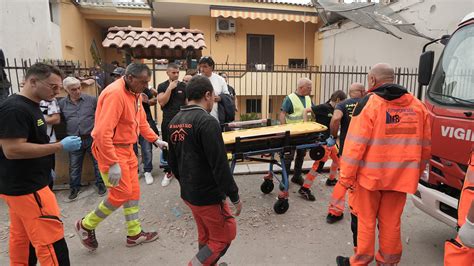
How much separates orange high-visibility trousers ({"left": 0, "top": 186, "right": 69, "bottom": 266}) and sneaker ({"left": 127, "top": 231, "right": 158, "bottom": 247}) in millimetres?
1077

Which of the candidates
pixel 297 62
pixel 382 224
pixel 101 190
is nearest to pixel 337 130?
pixel 382 224

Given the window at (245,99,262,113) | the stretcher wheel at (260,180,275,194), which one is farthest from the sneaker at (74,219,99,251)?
the window at (245,99,262,113)

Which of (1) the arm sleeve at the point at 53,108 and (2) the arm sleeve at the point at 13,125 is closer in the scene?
(2) the arm sleeve at the point at 13,125

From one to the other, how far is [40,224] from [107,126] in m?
1.05

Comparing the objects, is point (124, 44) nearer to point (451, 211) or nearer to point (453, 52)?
point (453, 52)

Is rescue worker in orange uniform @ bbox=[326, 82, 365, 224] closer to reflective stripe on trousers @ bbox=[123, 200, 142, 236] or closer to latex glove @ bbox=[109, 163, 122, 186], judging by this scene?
reflective stripe on trousers @ bbox=[123, 200, 142, 236]

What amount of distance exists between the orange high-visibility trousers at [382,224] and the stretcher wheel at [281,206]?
5.20ft

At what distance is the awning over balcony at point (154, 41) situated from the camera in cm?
586

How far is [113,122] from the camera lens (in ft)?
9.87

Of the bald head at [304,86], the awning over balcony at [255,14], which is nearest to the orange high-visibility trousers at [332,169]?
the bald head at [304,86]

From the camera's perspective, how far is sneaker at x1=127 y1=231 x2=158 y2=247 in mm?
3404

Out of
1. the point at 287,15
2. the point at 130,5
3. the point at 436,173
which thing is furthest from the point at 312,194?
the point at 130,5

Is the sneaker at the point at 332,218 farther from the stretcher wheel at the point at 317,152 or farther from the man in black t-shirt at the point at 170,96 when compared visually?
the man in black t-shirt at the point at 170,96

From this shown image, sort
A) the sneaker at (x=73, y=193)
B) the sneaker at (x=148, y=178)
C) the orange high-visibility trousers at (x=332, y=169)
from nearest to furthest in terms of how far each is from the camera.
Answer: the orange high-visibility trousers at (x=332, y=169) → the sneaker at (x=73, y=193) → the sneaker at (x=148, y=178)
